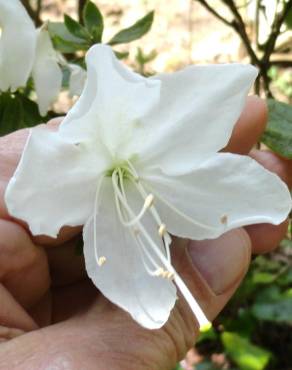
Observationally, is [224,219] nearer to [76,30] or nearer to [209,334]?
[76,30]

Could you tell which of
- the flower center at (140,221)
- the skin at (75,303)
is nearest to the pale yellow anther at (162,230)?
the flower center at (140,221)

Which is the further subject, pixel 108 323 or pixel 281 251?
pixel 281 251

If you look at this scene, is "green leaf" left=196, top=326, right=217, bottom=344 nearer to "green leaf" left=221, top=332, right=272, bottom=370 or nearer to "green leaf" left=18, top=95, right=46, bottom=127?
"green leaf" left=221, top=332, right=272, bottom=370

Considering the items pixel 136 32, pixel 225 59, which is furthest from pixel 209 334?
pixel 225 59

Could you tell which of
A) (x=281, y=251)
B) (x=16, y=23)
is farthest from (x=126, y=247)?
(x=281, y=251)

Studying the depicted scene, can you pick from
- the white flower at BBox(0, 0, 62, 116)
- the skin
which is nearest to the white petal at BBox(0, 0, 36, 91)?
the white flower at BBox(0, 0, 62, 116)

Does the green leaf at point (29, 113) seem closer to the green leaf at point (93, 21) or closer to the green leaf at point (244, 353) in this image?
the green leaf at point (93, 21)

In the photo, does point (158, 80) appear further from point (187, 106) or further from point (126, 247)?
point (126, 247)
